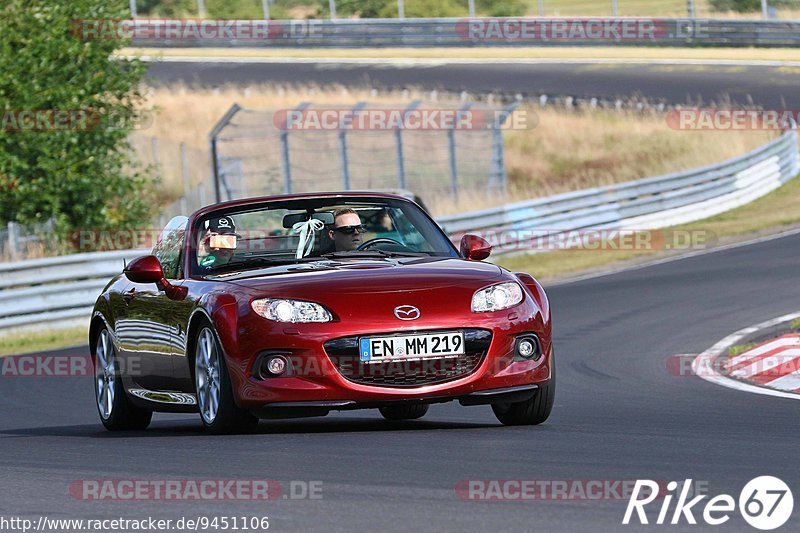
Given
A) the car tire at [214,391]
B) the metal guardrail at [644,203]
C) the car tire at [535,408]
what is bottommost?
the metal guardrail at [644,203]

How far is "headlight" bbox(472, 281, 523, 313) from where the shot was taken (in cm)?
848

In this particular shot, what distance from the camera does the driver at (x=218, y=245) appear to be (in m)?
9.45

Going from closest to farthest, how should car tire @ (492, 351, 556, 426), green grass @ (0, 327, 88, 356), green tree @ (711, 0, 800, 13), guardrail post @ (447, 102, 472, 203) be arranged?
car tire @ (492, 351, 556, 426), green grass @ (0, 327, 88, 356), guardrail post @ (447, 102, 472, 203), green tree @ (711, 0, 800, 13)

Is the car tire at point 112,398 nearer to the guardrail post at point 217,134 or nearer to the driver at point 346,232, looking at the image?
the driver at point 346,232

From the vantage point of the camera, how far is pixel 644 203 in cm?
2769

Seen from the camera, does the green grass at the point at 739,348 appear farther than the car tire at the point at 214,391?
Yes

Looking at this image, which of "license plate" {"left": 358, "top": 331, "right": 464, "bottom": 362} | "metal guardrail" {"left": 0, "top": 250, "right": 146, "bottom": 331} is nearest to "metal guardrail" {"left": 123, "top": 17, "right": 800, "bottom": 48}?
"metal guardrail" {"left": 0, "top": 250, "right": 146, "bottom": 331}

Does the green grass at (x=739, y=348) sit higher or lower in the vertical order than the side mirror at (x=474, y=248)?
lower

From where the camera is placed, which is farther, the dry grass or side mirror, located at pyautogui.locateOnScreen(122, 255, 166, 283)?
the dry grass

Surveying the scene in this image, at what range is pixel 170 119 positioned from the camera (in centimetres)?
4588

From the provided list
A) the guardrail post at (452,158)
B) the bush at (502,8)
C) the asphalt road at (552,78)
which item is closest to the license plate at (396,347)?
the guardrail post at (452,158)

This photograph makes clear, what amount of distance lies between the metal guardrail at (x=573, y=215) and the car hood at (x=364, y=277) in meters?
11.8

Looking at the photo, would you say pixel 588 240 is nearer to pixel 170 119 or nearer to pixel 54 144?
pixel 54 144

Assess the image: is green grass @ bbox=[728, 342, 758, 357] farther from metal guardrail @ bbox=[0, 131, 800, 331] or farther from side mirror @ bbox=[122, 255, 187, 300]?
metal guardrail @ bbox=[0, 131, 800, 331]
